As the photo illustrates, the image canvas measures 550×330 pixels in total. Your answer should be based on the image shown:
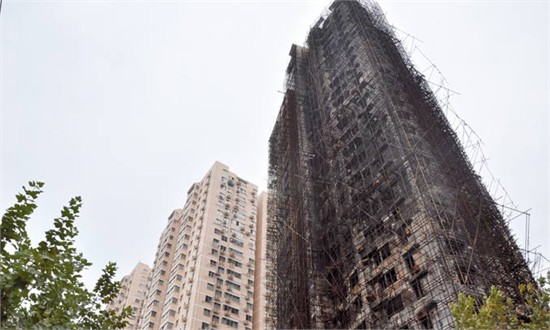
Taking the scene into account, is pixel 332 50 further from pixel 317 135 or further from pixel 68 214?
pixel 68 214

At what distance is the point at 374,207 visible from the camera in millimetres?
22562

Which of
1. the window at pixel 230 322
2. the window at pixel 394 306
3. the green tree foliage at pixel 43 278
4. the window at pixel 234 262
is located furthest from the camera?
the window at pixel 234 262

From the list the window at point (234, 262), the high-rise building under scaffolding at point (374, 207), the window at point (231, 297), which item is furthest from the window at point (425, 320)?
the window at point (234, 262)

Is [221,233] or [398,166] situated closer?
[398,166]

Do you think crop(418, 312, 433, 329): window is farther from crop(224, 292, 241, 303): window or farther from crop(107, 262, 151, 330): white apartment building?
crop(107, 262, 151, 330): white apartment building

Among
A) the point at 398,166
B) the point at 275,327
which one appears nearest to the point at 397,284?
the point at 398,166

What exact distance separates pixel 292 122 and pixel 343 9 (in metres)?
11.5

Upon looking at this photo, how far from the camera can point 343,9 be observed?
37.2 meters

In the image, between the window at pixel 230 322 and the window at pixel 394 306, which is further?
the window at pixel 230 322

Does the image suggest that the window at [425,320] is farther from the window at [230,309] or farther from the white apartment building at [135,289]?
the white apartment building at [135,289]

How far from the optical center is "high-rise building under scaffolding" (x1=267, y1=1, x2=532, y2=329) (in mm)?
18234

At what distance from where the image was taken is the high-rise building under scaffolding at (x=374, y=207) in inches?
718

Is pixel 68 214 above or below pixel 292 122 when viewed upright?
below

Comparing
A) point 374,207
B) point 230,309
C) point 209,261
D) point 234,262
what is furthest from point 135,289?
point 374,207
